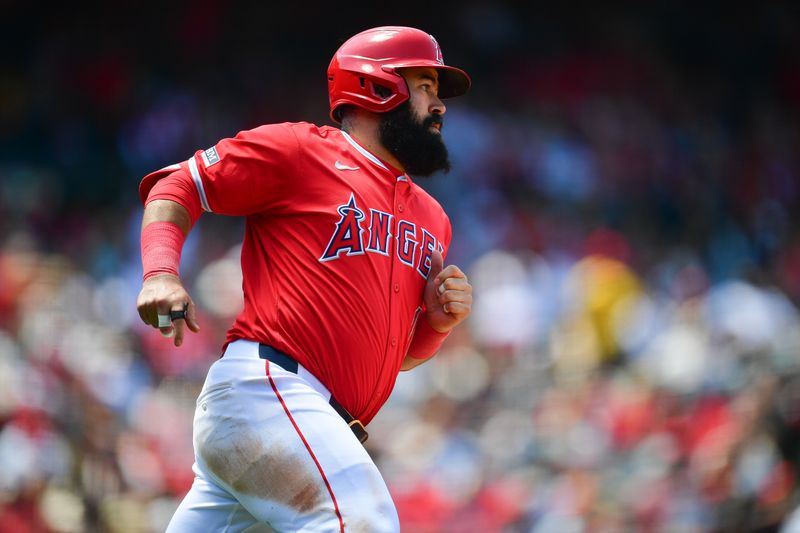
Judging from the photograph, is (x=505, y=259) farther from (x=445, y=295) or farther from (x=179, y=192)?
(x=179, y=192)

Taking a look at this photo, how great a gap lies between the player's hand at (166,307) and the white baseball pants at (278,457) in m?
0.29

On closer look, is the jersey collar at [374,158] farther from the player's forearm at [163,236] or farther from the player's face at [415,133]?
the player's forearm at [163,236]

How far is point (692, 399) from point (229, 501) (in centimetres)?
521

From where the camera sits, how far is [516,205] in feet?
38.0

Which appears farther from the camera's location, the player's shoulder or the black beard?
the black beard

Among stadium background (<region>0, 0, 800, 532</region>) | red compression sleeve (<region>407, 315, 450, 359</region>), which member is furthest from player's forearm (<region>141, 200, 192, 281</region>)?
stadium background (<region>0, 0, 800, 532</region>)

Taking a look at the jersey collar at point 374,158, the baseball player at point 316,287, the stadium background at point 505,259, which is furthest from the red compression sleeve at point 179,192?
the stadium background at point 505,259

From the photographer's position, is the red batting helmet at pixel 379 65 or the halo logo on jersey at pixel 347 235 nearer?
the halo logo on jersey at pixel 347 235

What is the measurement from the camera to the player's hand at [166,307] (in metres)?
3.07

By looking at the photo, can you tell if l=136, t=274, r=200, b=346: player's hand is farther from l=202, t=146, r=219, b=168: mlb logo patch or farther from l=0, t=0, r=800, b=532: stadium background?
l=0, t=0, r=800, b=532: stadium background

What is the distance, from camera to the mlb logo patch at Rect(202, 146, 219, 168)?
135 inches

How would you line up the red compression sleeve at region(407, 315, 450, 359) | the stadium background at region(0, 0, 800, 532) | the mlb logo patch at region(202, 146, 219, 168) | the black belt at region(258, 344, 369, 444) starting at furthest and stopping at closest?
the stadium background at region(0, 0, 800, 532), the red compression sleeve at region(407, 315, 450, 359), the mlb logo patch at region(202, 146, 219, 168), the black belt at region(258, 344, 369, 444)

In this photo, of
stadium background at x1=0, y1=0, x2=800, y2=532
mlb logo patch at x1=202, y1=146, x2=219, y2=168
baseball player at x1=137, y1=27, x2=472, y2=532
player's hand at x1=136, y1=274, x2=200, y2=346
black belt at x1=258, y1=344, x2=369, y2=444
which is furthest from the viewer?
stadium background at x1=0, y1=0, x2=800, y2=532

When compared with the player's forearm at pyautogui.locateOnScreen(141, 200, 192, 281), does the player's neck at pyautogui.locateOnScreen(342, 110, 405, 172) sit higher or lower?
higher
